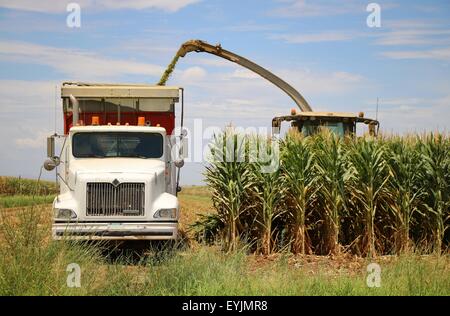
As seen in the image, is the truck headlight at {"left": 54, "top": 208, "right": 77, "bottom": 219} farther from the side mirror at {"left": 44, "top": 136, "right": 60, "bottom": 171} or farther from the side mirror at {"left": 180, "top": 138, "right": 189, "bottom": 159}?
the side mirror at {"left": 180, "top": 138, "right": 189, "bottom": 159}

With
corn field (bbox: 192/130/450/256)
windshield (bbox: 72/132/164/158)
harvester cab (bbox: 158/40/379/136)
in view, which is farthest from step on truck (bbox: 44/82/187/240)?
harvester cab (bbox: 158/40/379/136)

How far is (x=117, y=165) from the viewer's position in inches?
513

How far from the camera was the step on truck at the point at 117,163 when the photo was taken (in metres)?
12.5

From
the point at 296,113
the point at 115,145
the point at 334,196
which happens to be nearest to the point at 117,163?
the point at 115,145

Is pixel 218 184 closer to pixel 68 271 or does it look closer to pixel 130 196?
pixel 130 196

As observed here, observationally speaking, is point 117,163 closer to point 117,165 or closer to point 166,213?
point 117,165

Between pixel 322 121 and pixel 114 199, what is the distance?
793 cm

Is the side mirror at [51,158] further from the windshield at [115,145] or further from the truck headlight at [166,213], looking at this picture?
the truck headlight at [166,213]

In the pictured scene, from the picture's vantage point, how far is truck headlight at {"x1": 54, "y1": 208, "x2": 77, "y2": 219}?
12394 mm

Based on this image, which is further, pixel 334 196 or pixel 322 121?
pixel 322 121

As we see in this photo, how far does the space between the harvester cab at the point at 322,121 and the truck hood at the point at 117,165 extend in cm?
557

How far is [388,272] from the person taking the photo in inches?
414

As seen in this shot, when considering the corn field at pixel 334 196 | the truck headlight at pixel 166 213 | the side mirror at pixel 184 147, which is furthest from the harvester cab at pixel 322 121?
the truck headlight at pixel 166 213
